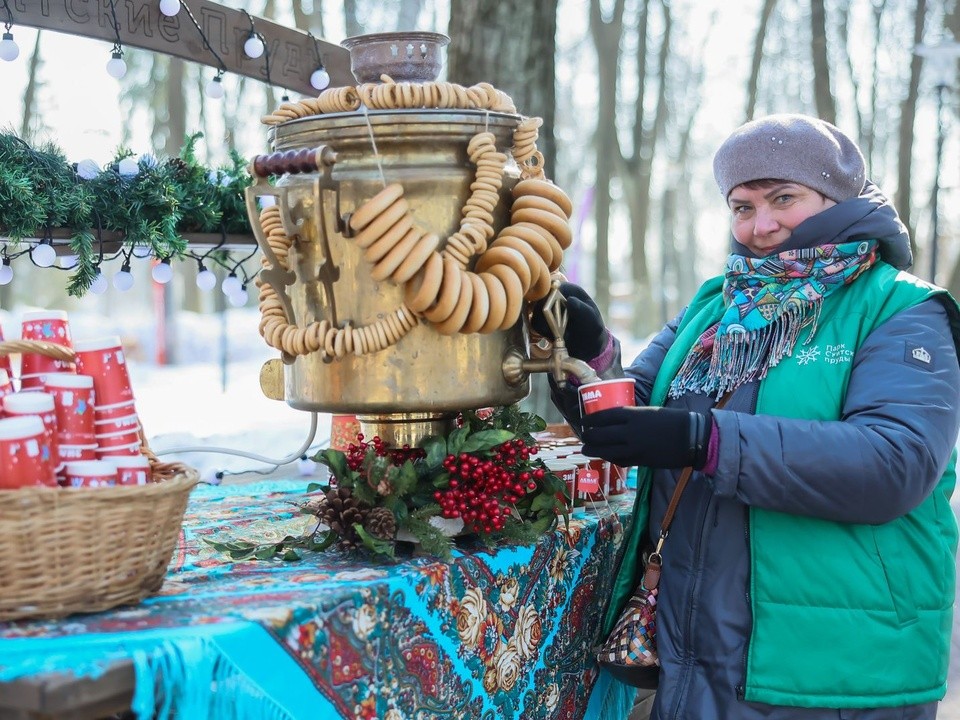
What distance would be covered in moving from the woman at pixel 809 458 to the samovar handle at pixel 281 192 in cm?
55

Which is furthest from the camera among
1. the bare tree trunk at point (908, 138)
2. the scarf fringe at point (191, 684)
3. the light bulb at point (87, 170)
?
the bare tree trunk at point (908, 138)

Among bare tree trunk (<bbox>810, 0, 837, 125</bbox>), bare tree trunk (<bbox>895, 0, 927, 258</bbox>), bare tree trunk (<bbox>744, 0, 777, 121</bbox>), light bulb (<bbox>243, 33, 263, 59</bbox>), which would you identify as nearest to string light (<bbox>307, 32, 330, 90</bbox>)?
light bulb (<bbox>243, 33, 263, 59</bbox>)

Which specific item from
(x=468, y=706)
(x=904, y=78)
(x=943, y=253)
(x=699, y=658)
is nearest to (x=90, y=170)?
(x=468, y=706)

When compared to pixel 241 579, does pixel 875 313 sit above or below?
above

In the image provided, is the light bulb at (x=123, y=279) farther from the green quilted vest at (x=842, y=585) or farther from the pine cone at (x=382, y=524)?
the green quilted vest at (x=842, y=585)

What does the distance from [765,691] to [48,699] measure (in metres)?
1.18

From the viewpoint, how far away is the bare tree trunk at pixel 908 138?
1210 cm

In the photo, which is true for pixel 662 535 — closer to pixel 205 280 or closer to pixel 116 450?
Result: pixel 116 450

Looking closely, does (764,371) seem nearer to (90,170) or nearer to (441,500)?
(441,500)

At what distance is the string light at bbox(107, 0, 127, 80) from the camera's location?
95.5 inches

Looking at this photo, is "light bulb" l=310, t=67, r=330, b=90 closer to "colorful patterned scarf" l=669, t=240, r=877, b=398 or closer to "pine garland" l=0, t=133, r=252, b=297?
"pine garland" l=0, t=133, r=252, b=297

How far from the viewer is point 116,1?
7.95ft

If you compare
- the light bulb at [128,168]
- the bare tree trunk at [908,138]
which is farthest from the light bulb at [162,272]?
the bare tree trunk at [908,138]

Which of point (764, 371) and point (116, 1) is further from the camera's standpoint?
point (116, 1)
